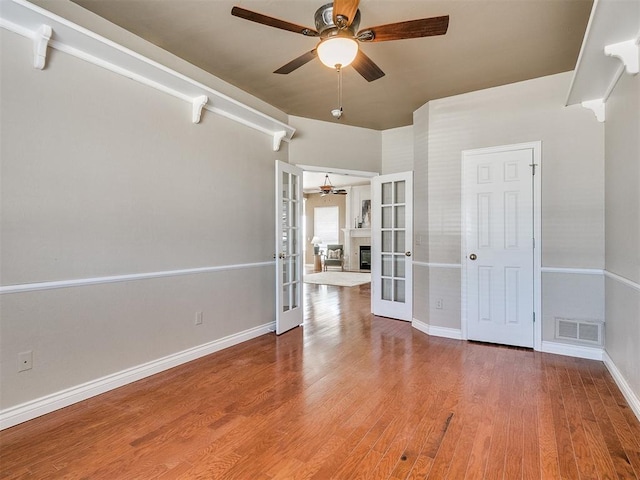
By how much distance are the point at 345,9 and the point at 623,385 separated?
3.29 m

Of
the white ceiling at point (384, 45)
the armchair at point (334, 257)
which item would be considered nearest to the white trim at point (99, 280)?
the white ceiling at point (384, 45)

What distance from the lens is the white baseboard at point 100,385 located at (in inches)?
84.2

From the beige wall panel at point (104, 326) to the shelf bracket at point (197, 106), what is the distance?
1519 millimetres

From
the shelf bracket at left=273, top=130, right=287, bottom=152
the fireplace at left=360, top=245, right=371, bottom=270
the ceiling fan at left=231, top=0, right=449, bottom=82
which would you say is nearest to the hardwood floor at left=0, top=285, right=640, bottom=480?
the ceiling fan at left=231, top=0, right=449, bottom=82

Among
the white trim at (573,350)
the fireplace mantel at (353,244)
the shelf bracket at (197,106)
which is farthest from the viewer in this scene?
the fireplace mantel at (353,244)

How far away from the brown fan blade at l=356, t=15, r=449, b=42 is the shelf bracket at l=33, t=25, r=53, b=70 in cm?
196

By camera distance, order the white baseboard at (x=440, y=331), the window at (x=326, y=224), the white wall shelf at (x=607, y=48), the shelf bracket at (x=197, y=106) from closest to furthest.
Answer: the white wall shelf at (x=607, y=48) → the shelf bracket at (x=197, y=106) → the white baseboard at (x=440, y=331) → the window at (x=326, y=224)

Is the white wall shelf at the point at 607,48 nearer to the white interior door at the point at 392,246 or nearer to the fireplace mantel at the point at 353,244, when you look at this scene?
the white interior door at the point at 392,246

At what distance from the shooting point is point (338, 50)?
2.17 meters

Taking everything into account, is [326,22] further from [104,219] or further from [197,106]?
[104,219]

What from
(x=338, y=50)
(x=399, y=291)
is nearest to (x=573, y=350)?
(x=399, y=291)

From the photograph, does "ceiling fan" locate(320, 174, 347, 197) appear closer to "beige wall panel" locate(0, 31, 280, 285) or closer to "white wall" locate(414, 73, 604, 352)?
"white wall" locate(414, 73, 604, 352)

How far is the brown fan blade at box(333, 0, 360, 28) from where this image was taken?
1906 mm

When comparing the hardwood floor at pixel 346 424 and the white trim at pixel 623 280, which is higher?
the white trim at pixel 623 280
